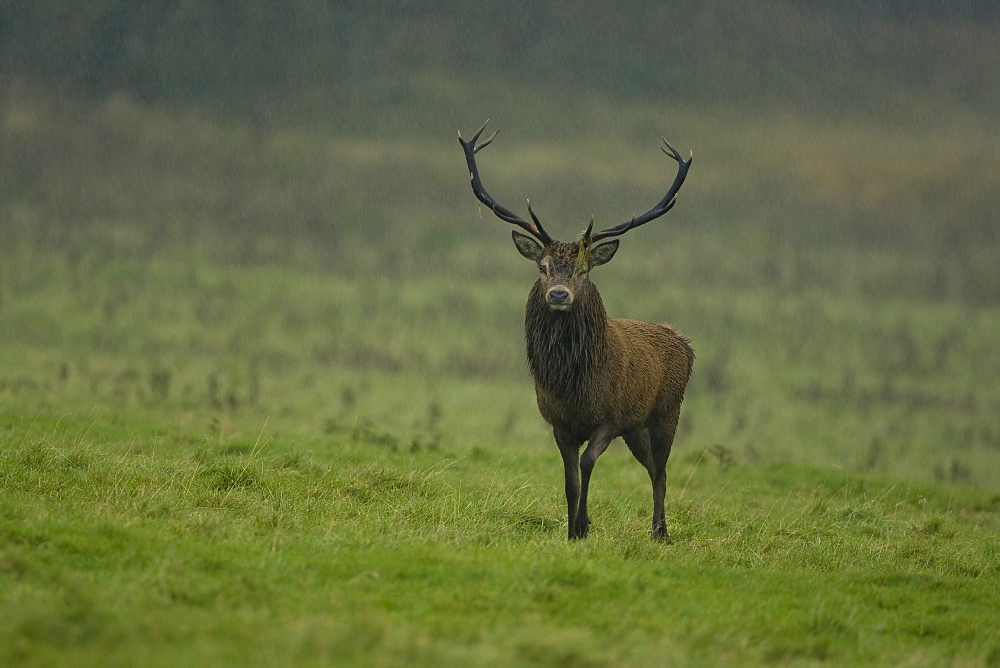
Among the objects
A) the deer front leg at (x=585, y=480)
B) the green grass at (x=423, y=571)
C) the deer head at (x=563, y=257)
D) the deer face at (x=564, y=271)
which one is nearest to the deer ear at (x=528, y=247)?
the deer head at (x=563, y=257)

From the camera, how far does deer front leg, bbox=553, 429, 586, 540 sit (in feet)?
39.4

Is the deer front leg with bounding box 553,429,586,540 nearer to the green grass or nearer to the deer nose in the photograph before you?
the green grass

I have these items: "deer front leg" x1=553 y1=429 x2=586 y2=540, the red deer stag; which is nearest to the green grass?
"deer front leg" x1=553 y1=429 x2=586 y2=540

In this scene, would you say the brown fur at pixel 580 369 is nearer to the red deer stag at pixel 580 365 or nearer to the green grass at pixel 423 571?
the red deer stag at pixel 580 365

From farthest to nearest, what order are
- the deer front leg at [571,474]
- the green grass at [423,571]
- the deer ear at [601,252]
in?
1. the deer ear at [601,252]
2. the deer front leg at [571,474]
3. the green grass at [423,571]

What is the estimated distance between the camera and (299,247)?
113938 millimetres

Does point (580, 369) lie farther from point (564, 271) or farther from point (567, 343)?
point (564, 271)

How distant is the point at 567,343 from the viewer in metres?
12.5

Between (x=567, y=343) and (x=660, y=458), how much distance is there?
204cm

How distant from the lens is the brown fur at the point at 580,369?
12.3m

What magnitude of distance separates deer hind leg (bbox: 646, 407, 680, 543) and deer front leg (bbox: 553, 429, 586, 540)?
104 cm

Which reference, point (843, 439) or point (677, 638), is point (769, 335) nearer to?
point (843, 439)

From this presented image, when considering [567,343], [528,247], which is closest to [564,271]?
[567,343]

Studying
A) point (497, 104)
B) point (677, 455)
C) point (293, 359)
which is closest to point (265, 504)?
Answer: point (677, 455)
